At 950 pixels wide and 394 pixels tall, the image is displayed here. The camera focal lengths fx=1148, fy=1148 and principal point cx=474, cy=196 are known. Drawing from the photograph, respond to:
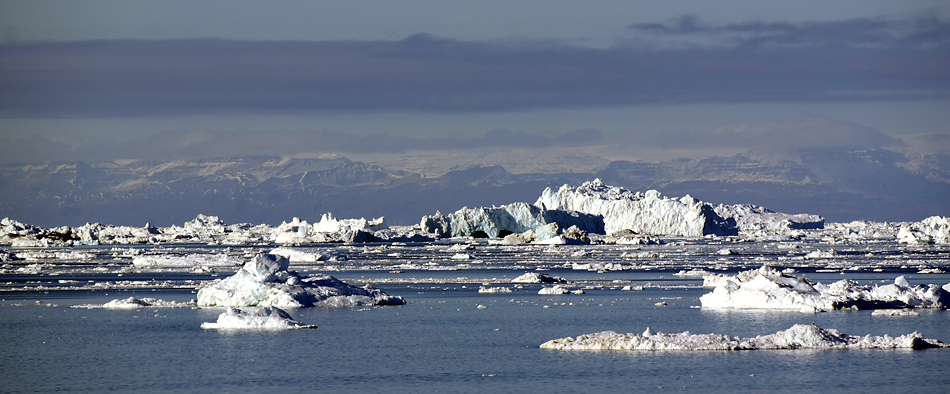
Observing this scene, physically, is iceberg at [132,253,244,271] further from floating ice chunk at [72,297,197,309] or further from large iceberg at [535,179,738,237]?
large iceberg at [535,179,738,237]

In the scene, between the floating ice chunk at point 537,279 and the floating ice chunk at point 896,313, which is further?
the floating ice chunk at point 537,279

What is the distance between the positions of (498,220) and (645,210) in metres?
24.7

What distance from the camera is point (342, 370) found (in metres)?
21.6

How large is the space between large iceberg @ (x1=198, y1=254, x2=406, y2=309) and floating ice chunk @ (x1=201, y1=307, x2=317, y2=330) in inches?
151

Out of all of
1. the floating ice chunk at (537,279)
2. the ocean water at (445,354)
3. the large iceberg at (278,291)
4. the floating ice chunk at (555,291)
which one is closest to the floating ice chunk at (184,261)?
the floating ice chunk at (537,279)

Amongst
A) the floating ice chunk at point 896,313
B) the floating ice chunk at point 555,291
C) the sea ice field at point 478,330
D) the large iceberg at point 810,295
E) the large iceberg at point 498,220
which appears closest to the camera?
the sea ice field at point 478,330

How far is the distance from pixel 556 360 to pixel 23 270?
45.9m

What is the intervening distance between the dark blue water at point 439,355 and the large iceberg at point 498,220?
267 ft

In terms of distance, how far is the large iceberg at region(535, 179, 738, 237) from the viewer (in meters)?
130

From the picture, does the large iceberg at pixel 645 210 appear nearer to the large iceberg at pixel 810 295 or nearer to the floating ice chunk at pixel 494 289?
the floating ice chunk at pixel 494 289

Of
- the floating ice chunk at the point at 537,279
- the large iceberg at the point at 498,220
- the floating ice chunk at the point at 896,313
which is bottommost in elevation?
the floating ice chunk at the point at 896,313

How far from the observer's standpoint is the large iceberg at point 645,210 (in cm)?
13050

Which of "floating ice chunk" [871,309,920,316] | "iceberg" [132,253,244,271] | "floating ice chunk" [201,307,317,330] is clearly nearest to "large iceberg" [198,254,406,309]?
"floating ice chunk" [201,307,317,330]

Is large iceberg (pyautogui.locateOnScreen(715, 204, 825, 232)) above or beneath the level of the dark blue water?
above
